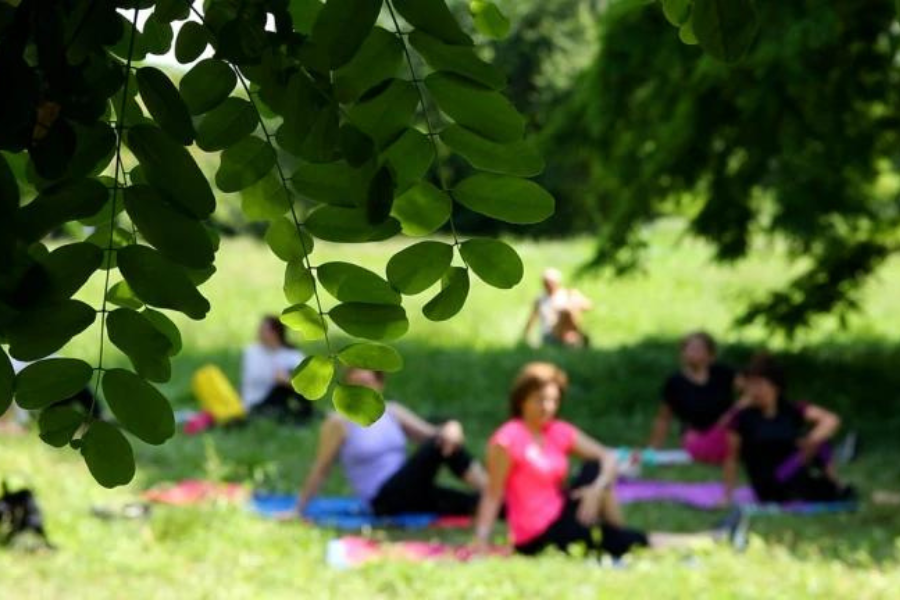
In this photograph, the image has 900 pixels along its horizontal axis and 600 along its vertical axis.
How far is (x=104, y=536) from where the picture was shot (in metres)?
7.72

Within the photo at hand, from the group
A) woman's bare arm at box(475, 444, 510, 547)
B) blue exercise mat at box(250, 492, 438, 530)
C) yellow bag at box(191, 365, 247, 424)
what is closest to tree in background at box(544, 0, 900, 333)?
woman's bare arm at box(475, 444, 510, 547)

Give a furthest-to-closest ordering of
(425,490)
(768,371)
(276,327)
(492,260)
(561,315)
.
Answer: (561,315) < (276,327) < (768,371) < (425,490) < (492,260)

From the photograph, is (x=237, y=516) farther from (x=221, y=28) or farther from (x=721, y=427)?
(x=221, y=28)

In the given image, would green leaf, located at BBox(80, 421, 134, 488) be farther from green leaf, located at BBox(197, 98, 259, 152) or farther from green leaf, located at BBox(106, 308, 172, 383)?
green leaf, located at BBox(197, 98, 259, 152)

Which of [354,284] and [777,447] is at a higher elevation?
[354,284]

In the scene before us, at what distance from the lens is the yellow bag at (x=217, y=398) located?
12.6m

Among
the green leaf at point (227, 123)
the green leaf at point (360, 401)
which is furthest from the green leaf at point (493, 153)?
the green leaf at point (360, 401)

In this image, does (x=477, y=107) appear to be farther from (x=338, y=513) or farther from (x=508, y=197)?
(x=338, y=513)

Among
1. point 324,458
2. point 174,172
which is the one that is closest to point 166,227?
point 174,172

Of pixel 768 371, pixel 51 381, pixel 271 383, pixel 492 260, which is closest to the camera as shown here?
pixel 51 381

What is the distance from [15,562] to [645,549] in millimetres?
3082

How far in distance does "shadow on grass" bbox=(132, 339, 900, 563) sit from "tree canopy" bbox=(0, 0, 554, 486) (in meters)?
6.16

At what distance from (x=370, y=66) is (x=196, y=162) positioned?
0.65 ft

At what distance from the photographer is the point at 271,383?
12719 mm
